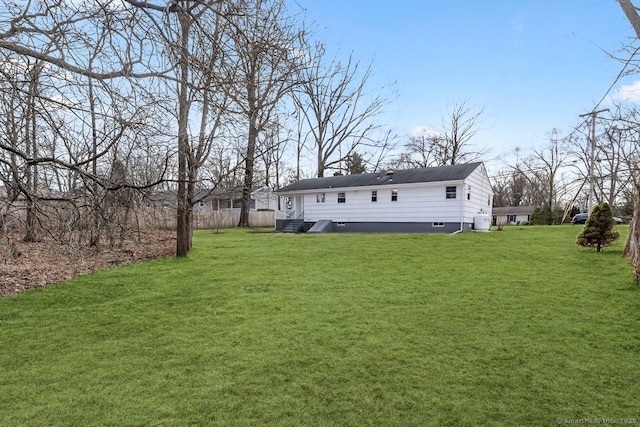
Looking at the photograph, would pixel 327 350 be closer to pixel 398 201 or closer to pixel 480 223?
pixel 398 201

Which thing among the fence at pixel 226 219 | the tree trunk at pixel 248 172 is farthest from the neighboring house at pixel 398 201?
the fence at pixel 226 219

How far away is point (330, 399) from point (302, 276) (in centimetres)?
460

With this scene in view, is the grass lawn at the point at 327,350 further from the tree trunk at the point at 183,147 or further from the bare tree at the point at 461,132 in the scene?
the bare tree at the point at 461,132

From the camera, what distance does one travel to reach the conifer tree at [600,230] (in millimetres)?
9312

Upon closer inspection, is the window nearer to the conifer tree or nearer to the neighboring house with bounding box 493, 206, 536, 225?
the conifer tree

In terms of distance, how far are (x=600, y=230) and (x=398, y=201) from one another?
9.51 m

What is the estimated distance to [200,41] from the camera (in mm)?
3236

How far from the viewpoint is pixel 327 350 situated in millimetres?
3529

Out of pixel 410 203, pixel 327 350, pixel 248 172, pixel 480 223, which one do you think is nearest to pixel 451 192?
pixel 410 203

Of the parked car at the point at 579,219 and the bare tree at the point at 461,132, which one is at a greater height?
the bare tree at the point at 461,132

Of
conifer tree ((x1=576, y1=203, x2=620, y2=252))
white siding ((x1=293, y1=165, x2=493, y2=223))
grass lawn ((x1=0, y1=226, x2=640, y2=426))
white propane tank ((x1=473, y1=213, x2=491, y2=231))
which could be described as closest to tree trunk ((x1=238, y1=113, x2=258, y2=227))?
grass lawn ((x1=0, y1=226, x2=640, y2=426))

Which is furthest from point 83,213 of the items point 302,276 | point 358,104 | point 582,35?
point 358,104

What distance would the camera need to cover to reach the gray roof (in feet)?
55.4

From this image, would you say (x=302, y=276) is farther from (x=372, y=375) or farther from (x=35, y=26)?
(x=35, y=26)
